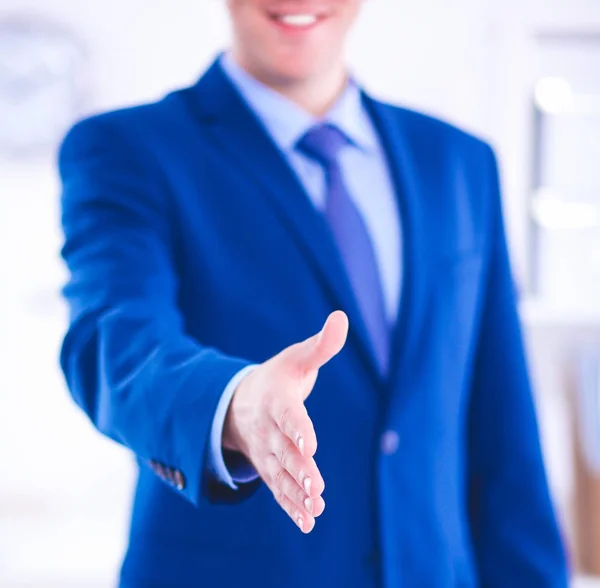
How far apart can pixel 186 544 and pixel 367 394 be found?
0.26 meters

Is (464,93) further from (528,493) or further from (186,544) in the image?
(186,544)

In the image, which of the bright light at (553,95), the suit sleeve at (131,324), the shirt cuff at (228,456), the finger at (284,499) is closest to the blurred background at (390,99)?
the bright light at (553,95)

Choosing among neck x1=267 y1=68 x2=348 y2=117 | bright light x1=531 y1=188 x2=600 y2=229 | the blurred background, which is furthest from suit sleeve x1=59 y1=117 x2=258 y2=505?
bright light x1=531 y1=188 x2=600 y2=229

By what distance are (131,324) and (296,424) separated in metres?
0.27

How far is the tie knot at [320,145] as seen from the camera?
0.94 metres

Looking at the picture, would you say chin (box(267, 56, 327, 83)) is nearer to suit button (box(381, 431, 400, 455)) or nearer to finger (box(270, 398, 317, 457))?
suit button (box(381, 431, 400, 455))

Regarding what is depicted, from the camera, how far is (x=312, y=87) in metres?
0.98

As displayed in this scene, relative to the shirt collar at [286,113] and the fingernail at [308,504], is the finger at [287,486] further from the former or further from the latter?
the shirt collar at [286,113]

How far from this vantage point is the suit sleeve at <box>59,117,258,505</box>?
636 millimetres

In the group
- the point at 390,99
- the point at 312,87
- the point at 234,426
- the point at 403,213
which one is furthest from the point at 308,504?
the point at 390,99

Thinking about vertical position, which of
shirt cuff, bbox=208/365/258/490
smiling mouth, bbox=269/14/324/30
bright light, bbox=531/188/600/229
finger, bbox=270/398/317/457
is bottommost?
bright light, bbox=531/188/600/229

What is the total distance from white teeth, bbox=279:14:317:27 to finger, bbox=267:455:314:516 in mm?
559

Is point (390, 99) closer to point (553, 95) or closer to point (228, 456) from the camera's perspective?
point (553, 95)

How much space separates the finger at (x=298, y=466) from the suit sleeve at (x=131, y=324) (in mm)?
118
